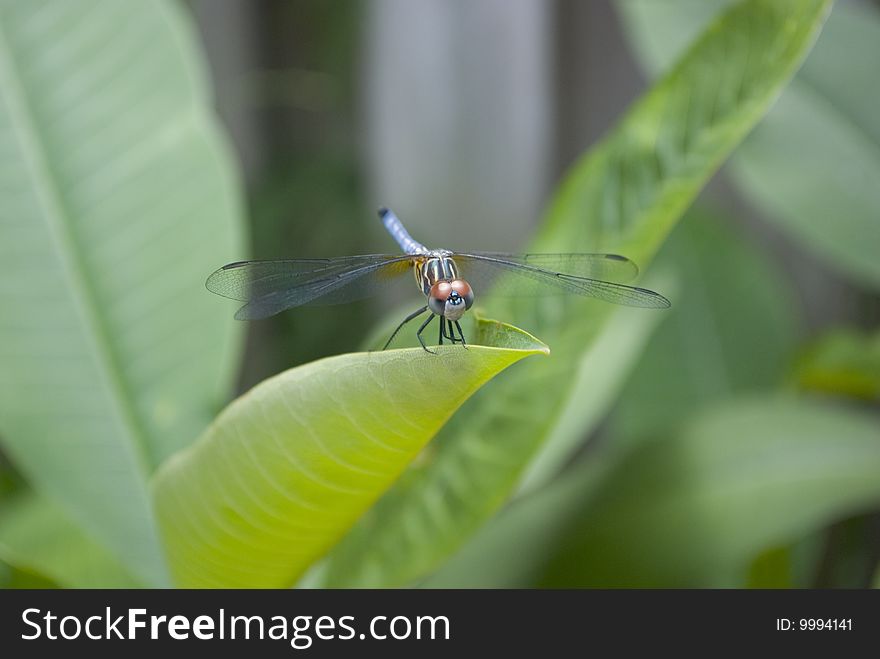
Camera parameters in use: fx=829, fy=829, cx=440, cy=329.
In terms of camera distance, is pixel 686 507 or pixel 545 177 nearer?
pixel 686 507

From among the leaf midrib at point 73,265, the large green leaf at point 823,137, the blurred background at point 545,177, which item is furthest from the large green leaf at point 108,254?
the large green leaf at point 823,137

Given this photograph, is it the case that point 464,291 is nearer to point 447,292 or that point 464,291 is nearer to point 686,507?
point 447,292

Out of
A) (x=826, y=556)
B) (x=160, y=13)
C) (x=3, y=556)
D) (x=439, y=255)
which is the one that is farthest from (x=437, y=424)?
(x=826, y=556)

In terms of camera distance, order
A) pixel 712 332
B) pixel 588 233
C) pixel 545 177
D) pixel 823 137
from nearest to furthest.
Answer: pixel 588 233 → pixel 823 137 → pixel 712 332 → pixel 545 177

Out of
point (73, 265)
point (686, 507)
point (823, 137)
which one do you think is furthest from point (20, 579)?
point (823, 137)

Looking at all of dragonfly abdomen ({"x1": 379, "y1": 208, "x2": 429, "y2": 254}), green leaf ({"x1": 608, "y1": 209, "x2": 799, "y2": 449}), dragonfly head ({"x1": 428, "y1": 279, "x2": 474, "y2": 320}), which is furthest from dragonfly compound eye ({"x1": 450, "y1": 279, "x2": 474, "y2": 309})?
green leaf ({"x1": 608, "y1": 209, "x2": 799, "y2": 449})

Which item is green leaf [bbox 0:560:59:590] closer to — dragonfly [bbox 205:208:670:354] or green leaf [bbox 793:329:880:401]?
dragonfly [bbox 205:208:670:354]

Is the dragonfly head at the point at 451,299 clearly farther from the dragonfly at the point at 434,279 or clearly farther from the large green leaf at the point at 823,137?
the large green leaf at the point at 823,137
